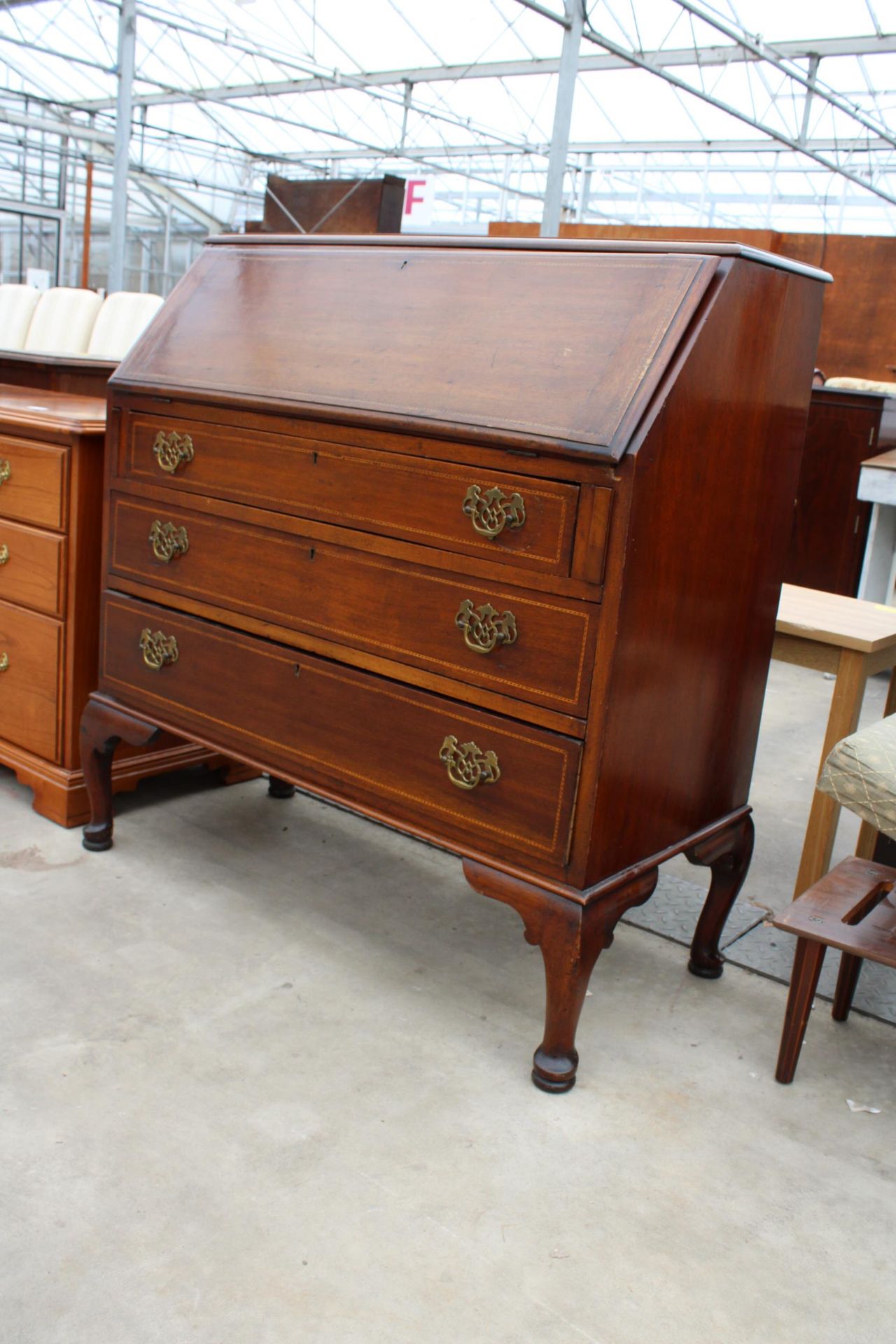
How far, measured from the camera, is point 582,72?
16719mm

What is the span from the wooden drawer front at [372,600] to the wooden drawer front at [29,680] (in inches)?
16.1

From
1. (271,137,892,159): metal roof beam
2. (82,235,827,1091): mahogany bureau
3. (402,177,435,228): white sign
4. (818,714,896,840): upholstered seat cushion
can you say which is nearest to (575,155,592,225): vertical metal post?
(271,137,892,159): metal roof beam

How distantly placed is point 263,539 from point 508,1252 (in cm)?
138

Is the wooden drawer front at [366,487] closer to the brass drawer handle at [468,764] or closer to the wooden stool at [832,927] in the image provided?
the brass drawer handle at [468,764]

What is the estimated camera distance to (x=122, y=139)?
11320 mm

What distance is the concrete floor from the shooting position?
1.56m

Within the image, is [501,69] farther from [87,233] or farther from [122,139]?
[122,139]

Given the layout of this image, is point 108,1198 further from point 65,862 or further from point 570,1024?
point 65,862

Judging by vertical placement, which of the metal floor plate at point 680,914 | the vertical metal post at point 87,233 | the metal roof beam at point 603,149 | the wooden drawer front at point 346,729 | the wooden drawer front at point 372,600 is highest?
the metal roof beam at point 603,149

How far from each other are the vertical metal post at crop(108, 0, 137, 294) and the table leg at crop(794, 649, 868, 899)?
9.99m

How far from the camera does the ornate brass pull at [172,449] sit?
2479 mm

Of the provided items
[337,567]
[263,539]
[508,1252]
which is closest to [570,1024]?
[508,1252]

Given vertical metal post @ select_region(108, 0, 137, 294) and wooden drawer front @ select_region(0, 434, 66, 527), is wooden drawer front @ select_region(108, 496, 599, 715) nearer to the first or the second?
wooden drawer front @ select_region(0, 434, 66, 527)

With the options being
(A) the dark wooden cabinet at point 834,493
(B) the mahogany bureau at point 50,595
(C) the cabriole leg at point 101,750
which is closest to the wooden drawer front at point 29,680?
(B) the mahogany bureau at point 50,595
